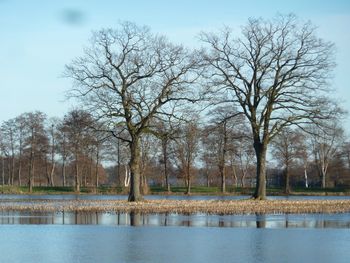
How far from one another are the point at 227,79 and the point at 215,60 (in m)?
1.57

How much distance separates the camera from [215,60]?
1706 inches

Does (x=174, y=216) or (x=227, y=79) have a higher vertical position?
(x=227, y=79)

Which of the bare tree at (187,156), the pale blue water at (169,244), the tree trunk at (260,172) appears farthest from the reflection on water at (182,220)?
the bare tree at (187,156)

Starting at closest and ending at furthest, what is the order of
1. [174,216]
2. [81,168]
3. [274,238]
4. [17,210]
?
[274,238], [174,216], [17,210], [81,168]

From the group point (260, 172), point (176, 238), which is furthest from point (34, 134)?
point (176, 238)

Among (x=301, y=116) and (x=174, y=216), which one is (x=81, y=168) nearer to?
(x=301, y=116)

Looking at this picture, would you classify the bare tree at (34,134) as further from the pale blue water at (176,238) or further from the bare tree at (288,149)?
the pale blue water at (176,238)

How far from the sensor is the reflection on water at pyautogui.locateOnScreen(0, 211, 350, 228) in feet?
88.4

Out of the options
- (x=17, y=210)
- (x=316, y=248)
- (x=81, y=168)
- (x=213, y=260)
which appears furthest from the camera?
(x=81, y=168)

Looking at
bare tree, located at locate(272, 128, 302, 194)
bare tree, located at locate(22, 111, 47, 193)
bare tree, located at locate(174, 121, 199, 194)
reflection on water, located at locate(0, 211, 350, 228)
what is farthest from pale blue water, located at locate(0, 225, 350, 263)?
bare tree, located at locate(22, 111, 47, 193)

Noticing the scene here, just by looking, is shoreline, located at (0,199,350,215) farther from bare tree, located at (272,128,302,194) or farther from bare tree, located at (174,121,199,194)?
bare tree, located at (272,128,302,194)

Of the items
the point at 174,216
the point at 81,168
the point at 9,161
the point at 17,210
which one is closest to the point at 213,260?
the point at 174,216

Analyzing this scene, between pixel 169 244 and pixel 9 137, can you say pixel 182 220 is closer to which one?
pixel 169 244

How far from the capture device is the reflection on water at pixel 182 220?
2694 centimetres
